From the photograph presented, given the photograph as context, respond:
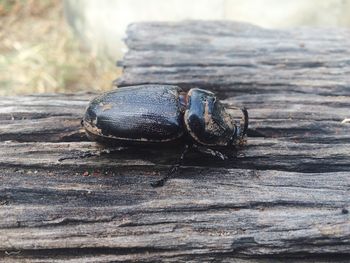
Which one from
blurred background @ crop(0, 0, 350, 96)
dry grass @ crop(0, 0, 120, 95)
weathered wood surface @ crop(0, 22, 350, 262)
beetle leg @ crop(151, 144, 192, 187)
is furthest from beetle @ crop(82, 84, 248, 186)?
dry grass @ crop(0, 0, 120, 95)

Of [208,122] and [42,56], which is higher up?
[208,122]

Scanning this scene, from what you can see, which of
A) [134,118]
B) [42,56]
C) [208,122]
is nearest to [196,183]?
[208,122]

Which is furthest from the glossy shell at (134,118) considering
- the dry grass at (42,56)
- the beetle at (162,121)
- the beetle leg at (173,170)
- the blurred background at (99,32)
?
the dry grass at (42,56)

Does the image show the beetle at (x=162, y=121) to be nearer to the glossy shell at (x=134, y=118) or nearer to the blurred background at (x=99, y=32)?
the glossy shell at (x=134, y=118)

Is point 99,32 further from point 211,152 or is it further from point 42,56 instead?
point 211,152

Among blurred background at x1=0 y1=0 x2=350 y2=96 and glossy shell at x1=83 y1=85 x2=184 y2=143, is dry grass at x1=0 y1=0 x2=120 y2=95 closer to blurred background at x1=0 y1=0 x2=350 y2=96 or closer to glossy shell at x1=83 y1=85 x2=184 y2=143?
blurred background at x1=0 y1=0 x2=350 y2=96

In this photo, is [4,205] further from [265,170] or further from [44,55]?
[44,55]

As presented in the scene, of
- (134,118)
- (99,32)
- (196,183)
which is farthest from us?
(99,32)
